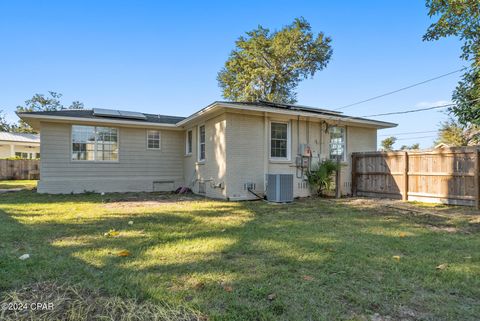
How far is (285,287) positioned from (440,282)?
4.78ft

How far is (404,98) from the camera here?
16406 mm

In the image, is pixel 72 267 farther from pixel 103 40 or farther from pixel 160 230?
pixel 103 40

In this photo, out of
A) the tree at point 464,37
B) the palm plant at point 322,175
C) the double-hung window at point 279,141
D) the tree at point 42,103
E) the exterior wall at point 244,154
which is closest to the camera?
the tree at point 464,37

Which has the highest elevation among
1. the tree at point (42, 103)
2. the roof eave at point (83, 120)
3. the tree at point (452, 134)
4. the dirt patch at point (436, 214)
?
the tree at point (42, 103)

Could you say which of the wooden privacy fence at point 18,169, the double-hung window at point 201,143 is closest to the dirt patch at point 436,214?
the double-hung window at point 201,143

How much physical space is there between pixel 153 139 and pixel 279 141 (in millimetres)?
5545

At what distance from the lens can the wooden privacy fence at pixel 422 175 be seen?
7374 mm

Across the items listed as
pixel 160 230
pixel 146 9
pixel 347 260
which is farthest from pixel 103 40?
pixel 347 260

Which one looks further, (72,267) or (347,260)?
(347,260)

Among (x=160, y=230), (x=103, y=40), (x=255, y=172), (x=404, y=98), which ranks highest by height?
(x=103, y=40)

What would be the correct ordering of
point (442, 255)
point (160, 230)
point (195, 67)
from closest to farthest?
1. point (442, 255)
2. point (160, 230)
3. point (195, 67)

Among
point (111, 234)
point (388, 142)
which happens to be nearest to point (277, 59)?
point (388, 142)

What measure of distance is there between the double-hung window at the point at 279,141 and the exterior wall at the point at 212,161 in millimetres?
1679

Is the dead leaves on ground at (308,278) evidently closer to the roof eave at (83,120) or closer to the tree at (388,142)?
the roof eave at (83,120)
